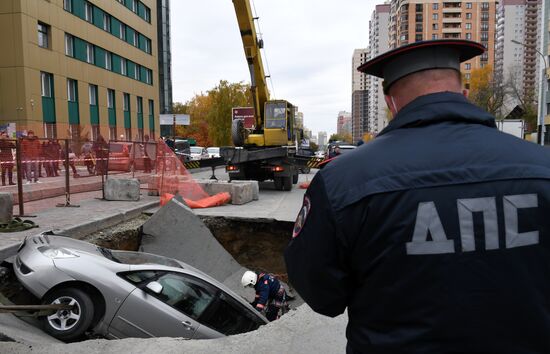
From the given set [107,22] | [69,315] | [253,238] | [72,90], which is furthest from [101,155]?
[107,22]

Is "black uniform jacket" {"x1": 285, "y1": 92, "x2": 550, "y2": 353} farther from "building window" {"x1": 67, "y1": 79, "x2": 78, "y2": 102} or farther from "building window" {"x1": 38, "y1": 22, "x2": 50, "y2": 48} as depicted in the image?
"building window" {"x1": 67, "y1": 79, "x2": 78, "y2": 102}

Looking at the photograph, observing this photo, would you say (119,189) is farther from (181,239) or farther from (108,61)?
(108,61)

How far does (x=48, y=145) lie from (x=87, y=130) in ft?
67.8

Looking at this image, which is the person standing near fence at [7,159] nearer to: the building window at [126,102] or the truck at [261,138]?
the truck at [261,138]

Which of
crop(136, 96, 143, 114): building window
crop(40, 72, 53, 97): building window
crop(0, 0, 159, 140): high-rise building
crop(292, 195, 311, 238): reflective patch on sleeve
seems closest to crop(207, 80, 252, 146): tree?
crop(0, 0, 159, 140): high-rise building

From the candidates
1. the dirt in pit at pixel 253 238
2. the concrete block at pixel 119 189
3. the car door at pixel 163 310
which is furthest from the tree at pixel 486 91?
the car door at pixel 163 310

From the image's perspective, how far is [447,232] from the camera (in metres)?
1.28

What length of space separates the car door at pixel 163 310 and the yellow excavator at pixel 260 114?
10.3m

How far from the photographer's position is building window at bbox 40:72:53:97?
91.5 ft

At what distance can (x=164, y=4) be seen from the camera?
66.9m

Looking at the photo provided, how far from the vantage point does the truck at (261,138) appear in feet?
47.9

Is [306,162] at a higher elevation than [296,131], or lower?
lower

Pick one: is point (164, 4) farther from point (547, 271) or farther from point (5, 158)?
point (547, 271)

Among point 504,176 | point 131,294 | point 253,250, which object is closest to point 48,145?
point 253,250
